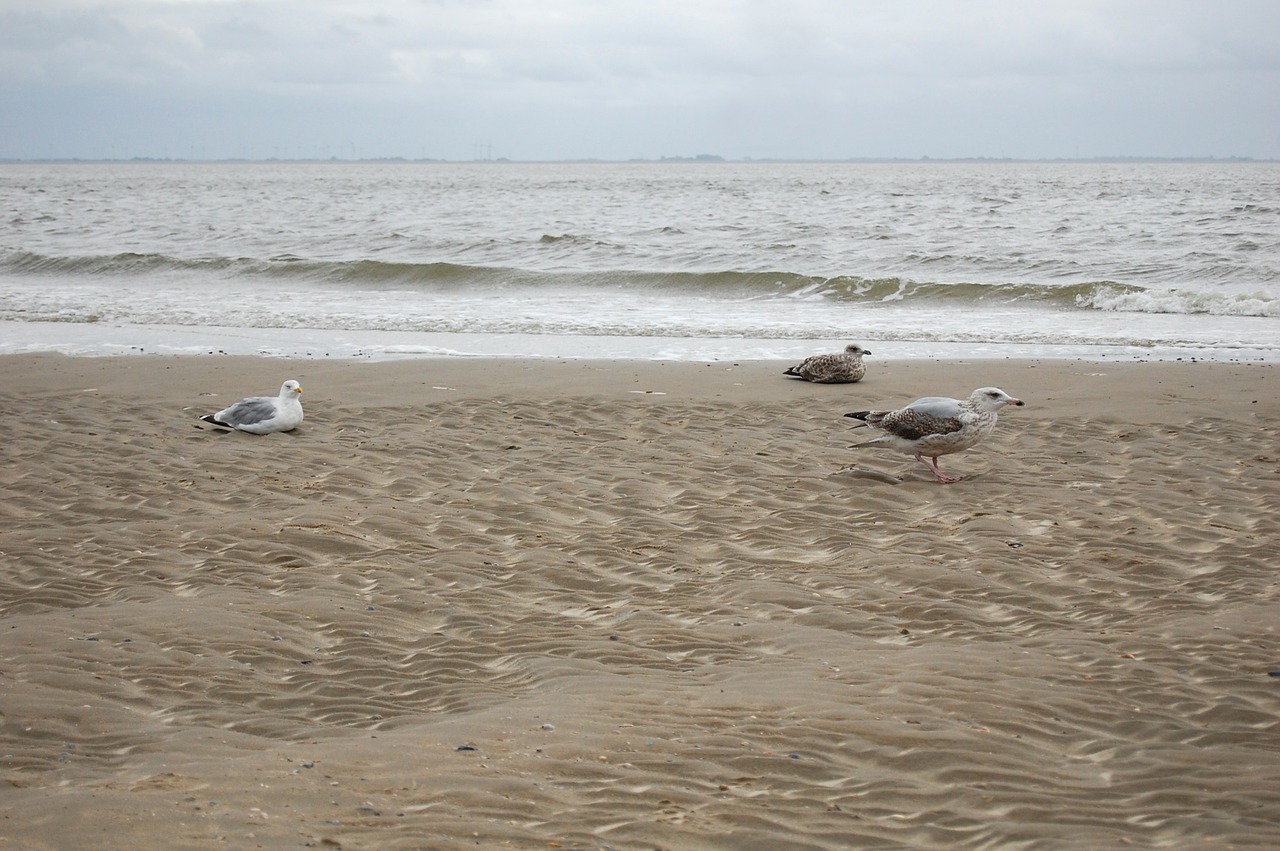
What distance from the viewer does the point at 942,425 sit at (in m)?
7.70

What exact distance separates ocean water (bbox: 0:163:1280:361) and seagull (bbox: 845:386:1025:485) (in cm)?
573

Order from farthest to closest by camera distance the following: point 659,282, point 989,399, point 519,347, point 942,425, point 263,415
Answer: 1. point 659,282
2. point 519,347
3. point 263,415
4. point 989,399
5. point 942,425

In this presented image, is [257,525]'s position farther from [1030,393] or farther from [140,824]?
[1030,393]

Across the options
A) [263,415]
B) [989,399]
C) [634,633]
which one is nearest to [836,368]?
[989,399]

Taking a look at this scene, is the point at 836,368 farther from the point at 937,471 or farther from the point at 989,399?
the point at 937,471

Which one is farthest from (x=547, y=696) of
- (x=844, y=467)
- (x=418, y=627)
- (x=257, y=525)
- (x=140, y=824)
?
(x=844, y=467)

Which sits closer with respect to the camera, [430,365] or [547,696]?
[547,696]

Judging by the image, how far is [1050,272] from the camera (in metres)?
23.0

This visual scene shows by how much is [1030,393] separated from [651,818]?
8.44 m

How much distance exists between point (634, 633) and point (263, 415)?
4.97 meters

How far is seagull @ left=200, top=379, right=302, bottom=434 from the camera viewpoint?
8867mm

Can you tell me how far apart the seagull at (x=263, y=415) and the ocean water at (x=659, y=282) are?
4640 mm

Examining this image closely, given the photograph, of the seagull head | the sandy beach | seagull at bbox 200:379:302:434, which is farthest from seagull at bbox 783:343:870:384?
seagull at bbox 200:379:302:434

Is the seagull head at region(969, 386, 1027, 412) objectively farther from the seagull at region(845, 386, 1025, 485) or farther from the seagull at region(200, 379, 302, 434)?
the seagull at region(200, 379, 302, 434)
